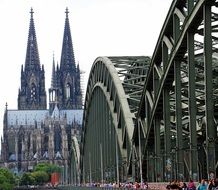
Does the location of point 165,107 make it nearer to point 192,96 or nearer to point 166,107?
point 166,107

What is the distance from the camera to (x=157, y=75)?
48531 millimetres

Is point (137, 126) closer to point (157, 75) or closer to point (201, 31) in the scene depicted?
point (157, 75)

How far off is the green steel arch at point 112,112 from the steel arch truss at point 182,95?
355 inches

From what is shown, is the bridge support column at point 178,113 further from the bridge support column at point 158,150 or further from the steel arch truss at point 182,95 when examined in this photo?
the bridge support column at point 158,150

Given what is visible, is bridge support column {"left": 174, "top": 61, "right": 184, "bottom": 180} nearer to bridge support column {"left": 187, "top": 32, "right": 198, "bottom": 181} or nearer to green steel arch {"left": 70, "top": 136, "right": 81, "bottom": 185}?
bridge support column {"left": 187, "top": 32, "right": 198, "bottom": 181}

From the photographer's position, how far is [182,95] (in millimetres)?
45938

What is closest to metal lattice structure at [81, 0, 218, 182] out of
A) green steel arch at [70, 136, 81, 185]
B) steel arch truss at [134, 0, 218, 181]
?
steel arch truss at [134, 0, 218, 181]

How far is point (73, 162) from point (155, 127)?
10423cm

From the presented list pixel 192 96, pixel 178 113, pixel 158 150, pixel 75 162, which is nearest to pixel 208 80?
pixel 192 96

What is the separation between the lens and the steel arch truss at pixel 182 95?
3331 cm

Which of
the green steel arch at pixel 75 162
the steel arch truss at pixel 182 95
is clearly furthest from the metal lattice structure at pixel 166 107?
the green steel arch at pixel 75 162

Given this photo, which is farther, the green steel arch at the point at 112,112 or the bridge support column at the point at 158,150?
the green steel arch at the point at 112,112

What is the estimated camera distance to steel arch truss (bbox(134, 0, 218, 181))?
3331 cm

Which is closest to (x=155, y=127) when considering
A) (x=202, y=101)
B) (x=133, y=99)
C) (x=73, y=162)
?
(x=202, y=101)
